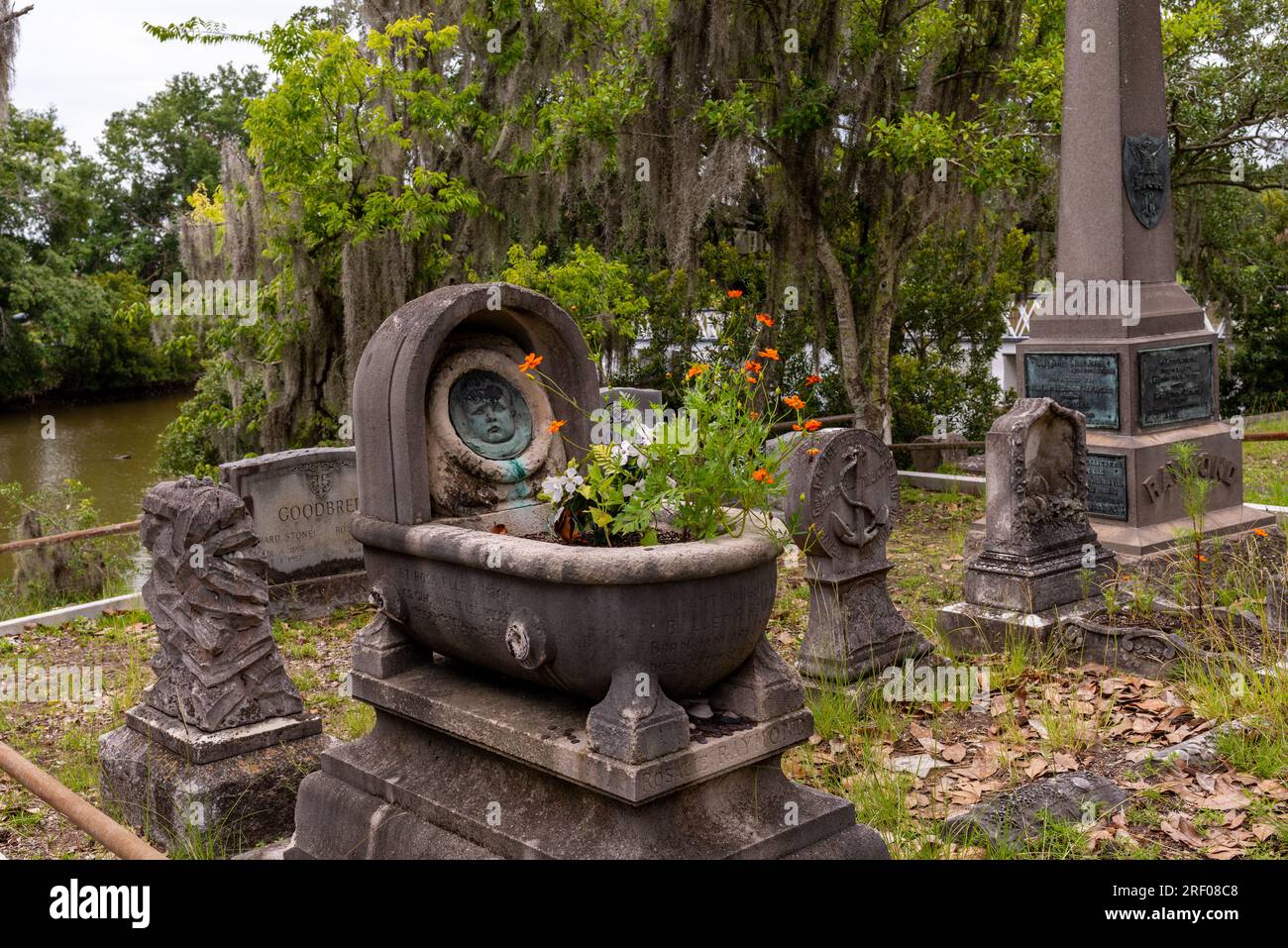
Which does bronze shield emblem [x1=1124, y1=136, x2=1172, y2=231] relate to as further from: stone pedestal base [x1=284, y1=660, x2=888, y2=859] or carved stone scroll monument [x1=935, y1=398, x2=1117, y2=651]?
stone pedestal base [x1=284, y1=660, x2=888, y2=859]

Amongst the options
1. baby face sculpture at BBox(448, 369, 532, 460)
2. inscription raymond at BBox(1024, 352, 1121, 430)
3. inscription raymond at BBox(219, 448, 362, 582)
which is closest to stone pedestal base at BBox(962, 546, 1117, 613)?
inscription raymond at BBox(1024, 352, 1121, 430)

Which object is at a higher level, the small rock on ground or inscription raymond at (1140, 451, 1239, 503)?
inscription raymond at (1140, 451, 1239, 503)

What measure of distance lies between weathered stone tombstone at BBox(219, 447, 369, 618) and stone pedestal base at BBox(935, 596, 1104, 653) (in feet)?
14.9

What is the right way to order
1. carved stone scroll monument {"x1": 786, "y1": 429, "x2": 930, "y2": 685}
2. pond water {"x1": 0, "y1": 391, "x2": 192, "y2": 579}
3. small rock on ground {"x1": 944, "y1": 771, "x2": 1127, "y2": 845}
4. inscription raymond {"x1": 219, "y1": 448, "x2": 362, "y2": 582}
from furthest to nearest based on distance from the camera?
1. pond water {"x1": 0, "y1": 391, "x2": 192, "y2": 579}
2. inscription raymond {"x1": 219, "y1": 448, "x2": 362, "y2": 582}
3. carved stone scroll monument {"x1": 786, "y1": 429, "x2": 930, "y2": 685}
4. small rock on ground {"x1": 944, "y1": 771, "x2": 1127, "y2": 845}

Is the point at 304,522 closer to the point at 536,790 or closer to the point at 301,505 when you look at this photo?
the point at 301,505

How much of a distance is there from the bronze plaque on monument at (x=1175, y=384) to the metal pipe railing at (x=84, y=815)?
737cm

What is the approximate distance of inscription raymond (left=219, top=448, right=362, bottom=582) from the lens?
9.13 metres

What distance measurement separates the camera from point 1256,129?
14.3m

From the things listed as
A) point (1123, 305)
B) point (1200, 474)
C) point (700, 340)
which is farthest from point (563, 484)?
point (700, 340)

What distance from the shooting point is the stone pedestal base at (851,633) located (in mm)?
6461

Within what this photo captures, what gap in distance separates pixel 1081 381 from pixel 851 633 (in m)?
3.31

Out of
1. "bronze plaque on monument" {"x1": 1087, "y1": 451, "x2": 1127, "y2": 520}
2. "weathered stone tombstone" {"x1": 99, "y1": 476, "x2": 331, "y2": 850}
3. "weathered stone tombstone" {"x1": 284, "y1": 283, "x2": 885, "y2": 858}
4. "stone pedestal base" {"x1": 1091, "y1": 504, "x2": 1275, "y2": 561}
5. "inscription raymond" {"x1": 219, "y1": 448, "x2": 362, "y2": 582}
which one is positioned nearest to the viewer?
"weathered stone tombstone" {"x1": 284, "y1": 283, "x2": 885, "y2": 858}

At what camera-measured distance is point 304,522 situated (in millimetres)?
9391

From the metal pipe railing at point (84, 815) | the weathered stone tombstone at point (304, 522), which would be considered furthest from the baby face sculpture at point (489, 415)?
the weathered stone tombstone at point (304, 522)
